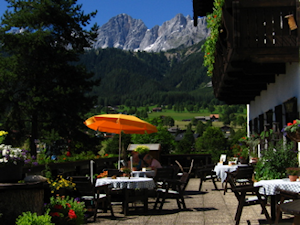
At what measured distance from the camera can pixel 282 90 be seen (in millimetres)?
10492

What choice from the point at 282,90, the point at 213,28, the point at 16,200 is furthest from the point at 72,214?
the point at 282,90

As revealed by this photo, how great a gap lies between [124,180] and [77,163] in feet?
11.3

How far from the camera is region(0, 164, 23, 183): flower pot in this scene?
4.99 metres

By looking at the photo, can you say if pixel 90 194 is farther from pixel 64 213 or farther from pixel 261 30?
pixel 261 30

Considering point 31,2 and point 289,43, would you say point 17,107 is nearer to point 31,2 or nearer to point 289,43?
point 31,2

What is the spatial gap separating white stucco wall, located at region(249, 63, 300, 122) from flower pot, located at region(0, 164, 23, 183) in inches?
229

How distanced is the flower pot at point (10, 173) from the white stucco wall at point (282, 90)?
5.81 m

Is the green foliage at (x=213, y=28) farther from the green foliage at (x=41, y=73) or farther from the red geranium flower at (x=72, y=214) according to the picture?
the green foliage at (x=41, y=73)

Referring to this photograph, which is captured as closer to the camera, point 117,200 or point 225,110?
point 117,200

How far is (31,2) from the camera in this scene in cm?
2853

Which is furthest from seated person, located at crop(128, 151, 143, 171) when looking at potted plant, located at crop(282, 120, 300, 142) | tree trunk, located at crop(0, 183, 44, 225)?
tree trunk, located at crop(0, 183, 44, 225)

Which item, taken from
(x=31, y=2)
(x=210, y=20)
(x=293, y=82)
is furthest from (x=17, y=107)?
(x=293, y=82)

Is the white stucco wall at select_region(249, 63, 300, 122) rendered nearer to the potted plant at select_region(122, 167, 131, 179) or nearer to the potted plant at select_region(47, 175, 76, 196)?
the potted plant at select_region(122, 167, 131, 179)

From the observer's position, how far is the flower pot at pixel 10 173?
499cm
